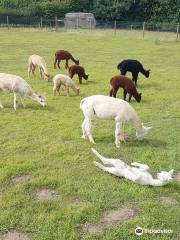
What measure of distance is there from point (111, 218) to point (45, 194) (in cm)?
138

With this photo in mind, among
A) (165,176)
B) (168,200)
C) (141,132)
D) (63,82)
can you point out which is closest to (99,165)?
(165,176)

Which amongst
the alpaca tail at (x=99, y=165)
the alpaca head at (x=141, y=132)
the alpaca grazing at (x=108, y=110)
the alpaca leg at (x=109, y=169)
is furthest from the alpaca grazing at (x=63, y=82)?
the alpaca leg at (x=109, y=169)

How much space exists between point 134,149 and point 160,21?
5771cm

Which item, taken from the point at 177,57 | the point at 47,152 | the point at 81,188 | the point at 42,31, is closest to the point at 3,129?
the point at 47,152

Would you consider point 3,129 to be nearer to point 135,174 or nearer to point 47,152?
point 47,152

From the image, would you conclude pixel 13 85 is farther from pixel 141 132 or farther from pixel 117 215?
pixel 117 215

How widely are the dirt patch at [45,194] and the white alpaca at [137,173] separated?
1.24 meters

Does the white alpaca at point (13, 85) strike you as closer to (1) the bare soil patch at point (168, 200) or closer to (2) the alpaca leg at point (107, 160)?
(2) the alpaca leg at point (107, 160)

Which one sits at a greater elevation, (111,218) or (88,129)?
(88,129)

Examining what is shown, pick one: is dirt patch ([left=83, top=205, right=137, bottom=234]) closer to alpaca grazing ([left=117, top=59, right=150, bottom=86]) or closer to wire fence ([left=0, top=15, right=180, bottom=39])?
alpaca grazing ([left=117, top=59, right=150, bottom=86])

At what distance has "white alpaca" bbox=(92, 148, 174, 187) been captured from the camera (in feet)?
26.3

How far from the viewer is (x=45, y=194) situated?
7.80m

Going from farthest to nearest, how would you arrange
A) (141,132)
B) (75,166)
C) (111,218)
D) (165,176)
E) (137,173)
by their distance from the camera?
(141,132) → (75,166) → (137,173) → (165,176) → (111,218)

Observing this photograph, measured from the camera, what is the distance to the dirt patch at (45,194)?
7672 millimetres
